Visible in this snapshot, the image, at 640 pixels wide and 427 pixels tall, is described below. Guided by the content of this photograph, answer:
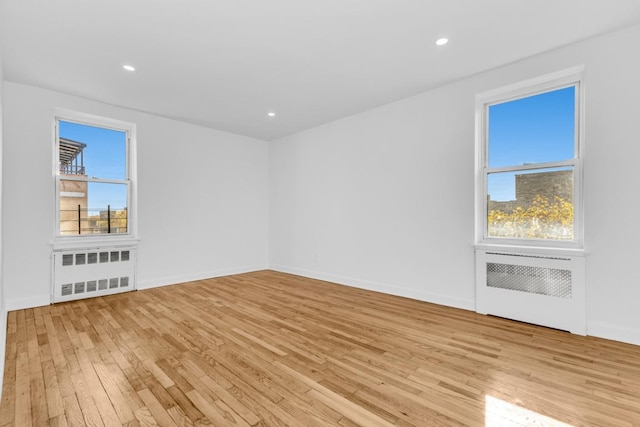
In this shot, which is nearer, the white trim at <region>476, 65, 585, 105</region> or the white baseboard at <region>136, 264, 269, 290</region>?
the white trim at <region>476, 65, 585, 105</region>

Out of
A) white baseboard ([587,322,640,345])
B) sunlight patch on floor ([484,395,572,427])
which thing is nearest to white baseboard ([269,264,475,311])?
white baseboard ([587,322,640,345])

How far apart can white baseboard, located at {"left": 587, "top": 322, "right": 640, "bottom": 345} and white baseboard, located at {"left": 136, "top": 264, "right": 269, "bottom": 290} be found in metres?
5.22

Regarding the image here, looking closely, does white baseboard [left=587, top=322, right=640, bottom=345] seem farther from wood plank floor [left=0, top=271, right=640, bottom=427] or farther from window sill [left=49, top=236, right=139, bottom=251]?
window sill [left=49, top=236, right=139, bottom=251]

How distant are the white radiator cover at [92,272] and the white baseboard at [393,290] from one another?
2.81 metres

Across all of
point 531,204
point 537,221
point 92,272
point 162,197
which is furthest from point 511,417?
point 162,197

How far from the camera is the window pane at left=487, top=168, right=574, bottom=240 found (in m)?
3.01

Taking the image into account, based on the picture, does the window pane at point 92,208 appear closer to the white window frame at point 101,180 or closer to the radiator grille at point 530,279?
the white window frame at point 101,180

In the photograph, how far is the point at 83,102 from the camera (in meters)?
4.10

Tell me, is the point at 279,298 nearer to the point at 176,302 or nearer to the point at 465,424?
the point at 176,302

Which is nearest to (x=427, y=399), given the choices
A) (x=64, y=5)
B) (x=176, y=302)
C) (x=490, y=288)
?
(x=490, y=288)

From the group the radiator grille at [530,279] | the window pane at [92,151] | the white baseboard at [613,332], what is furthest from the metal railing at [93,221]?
the white baseboard at [613,332]

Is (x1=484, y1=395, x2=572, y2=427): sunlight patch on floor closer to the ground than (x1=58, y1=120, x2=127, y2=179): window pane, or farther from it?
closer to the ground

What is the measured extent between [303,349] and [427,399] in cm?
107

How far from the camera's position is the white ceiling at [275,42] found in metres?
2.31
